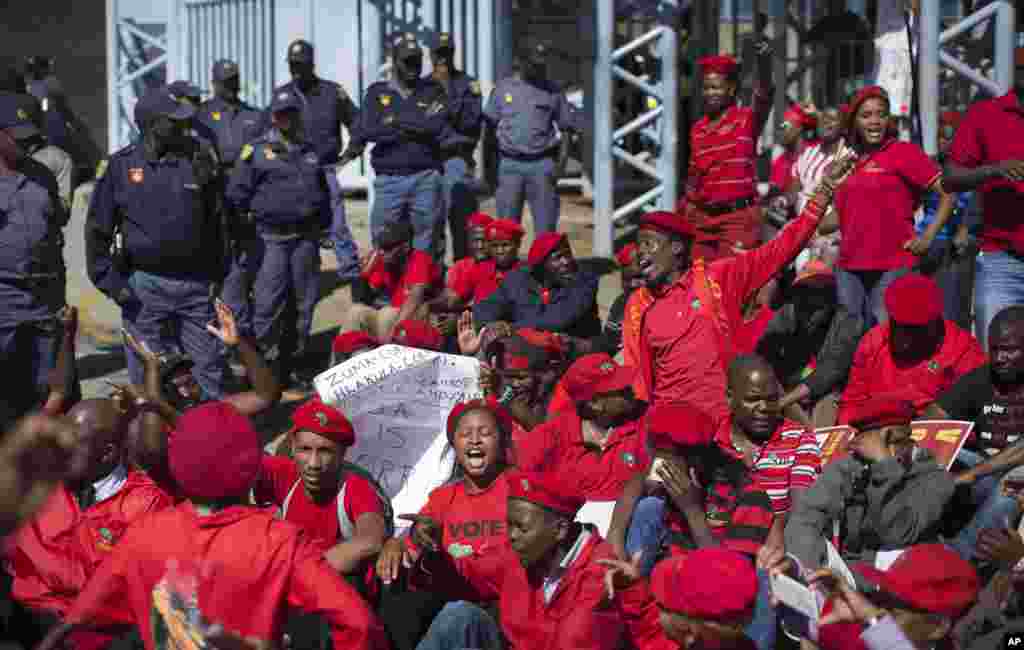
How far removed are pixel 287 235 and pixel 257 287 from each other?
410 millimetres

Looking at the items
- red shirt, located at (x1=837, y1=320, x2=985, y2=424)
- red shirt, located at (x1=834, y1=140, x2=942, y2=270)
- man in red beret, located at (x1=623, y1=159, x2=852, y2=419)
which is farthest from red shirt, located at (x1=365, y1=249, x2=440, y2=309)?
red shirt, located at (x1=837, y1=320, x2=985, y2=424)

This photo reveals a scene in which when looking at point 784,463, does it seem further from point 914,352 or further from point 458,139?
point 458,139

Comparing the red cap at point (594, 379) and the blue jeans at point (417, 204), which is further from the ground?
the blue jeans at point (417, 204)

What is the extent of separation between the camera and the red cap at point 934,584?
4969 mm

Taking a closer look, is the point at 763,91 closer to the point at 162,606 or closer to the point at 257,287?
the point at 257,287

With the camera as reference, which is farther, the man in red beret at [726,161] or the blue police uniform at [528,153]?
the blue police uniform at [528,153]

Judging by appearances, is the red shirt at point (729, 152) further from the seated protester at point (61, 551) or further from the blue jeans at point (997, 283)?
the seated protester at point (61, 551)

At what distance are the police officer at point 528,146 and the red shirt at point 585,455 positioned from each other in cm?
629

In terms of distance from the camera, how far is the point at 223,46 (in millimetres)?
17422

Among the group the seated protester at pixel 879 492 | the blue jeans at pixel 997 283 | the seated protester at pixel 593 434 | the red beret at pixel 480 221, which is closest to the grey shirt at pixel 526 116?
the red beret at pixel 480 221

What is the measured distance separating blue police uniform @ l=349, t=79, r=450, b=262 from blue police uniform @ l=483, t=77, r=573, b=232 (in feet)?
2.55

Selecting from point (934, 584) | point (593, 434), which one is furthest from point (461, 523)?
point (934, 584)

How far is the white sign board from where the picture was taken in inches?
307

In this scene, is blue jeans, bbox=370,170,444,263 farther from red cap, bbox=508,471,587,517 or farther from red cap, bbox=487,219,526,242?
red cap, bbox=508,471,587,517
